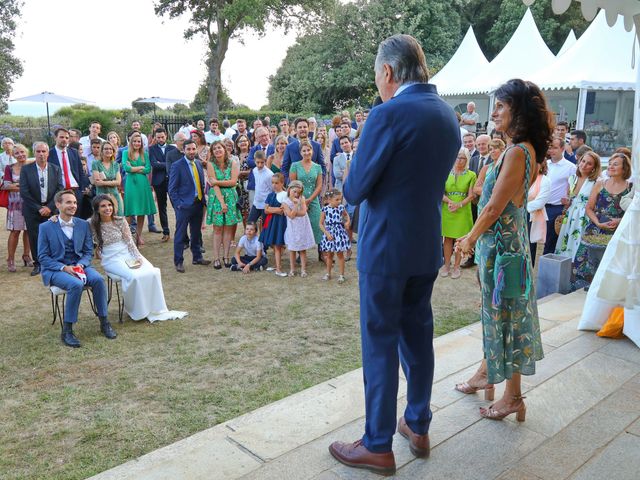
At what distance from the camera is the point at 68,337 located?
4520mm

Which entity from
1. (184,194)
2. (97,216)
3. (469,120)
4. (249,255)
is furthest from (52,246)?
(469,120)

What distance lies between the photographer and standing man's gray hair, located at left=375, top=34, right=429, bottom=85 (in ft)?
7.01

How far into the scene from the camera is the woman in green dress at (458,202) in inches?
253

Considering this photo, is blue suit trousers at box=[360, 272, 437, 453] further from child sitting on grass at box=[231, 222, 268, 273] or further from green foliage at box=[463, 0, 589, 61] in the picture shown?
green foliage at box=[463, 0, 589, 61]

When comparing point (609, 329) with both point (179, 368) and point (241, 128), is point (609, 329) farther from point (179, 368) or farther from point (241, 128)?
point (241, 128)

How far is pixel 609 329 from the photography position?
3986mm

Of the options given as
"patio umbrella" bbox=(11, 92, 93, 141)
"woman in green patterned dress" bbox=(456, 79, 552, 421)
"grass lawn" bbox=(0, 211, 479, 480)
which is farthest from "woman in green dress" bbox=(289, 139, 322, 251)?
"patio umbrella" bbox=(11, 92, 93, 141)

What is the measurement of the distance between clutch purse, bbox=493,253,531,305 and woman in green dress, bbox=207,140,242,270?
474 centimetres

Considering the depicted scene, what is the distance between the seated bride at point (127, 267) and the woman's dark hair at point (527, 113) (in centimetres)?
364

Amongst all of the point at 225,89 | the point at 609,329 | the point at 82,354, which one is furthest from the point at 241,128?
the point at 225,89

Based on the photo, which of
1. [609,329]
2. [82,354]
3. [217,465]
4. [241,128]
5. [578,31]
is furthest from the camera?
[578,31]

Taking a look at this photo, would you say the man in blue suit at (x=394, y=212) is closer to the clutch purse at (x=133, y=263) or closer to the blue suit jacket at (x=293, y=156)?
the clutch purse at (x=133, y=263)

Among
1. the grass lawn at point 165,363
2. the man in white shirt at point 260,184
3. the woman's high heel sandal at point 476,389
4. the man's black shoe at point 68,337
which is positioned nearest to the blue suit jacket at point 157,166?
the man in white shirt at point 260,184

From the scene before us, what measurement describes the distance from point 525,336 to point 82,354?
3.36 metres
